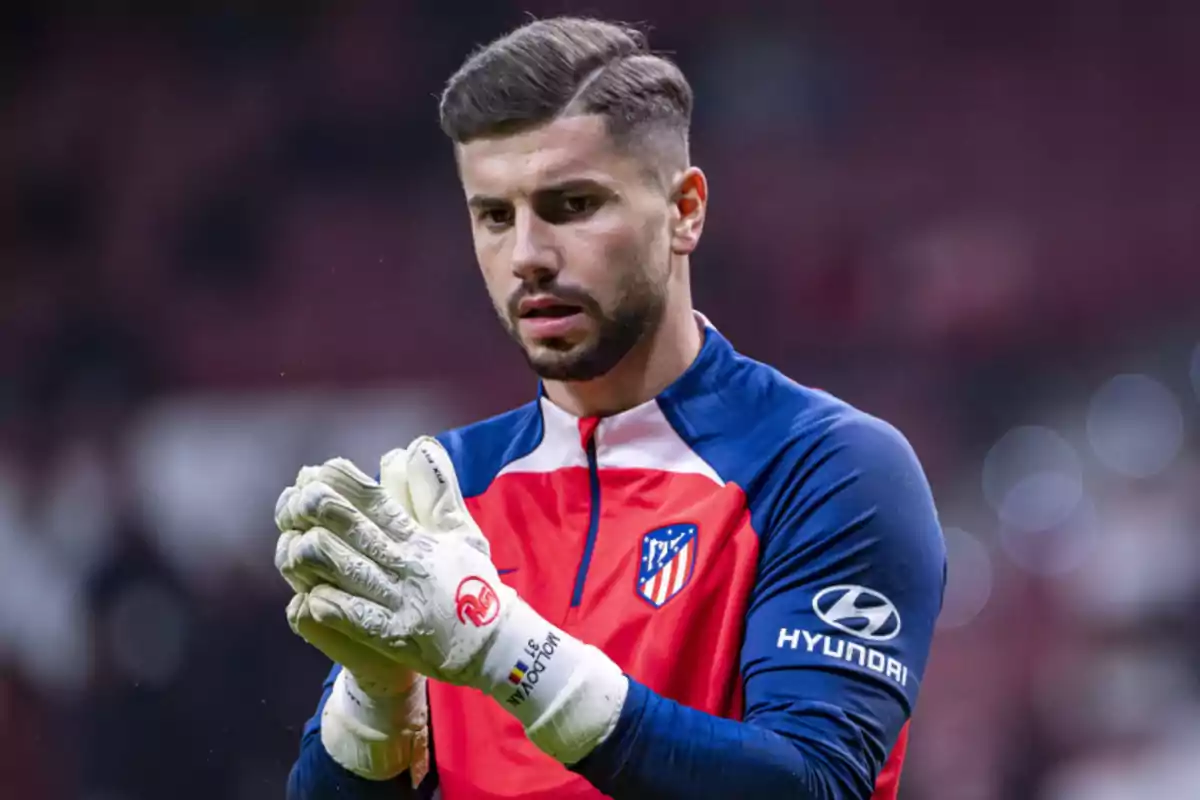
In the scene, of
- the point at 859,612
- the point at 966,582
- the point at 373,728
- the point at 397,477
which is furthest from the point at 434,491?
the point at 966,582

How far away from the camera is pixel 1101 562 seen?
3.24m

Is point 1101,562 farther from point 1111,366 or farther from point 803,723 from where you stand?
point 803,723

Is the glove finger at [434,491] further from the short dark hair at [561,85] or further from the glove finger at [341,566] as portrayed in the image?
the short dark hair at [561,85]

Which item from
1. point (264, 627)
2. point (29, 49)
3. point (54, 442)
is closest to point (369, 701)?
point (264, 627)

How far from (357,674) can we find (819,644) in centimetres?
38

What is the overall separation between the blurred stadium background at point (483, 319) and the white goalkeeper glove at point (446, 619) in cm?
202

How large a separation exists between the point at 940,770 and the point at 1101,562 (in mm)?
570

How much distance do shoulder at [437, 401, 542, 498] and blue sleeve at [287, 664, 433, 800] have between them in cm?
23

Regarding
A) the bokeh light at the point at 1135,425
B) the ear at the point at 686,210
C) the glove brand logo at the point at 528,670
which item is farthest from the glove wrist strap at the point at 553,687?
the bokeh light at the point at 1135,425

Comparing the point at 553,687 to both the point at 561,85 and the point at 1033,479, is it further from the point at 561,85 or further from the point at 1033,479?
the point at 1033,479

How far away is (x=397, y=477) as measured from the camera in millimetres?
1245

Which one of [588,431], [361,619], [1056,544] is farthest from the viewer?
[1056,544]

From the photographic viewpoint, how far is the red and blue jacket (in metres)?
1.17

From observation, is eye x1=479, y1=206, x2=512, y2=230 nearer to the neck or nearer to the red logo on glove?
the neck
